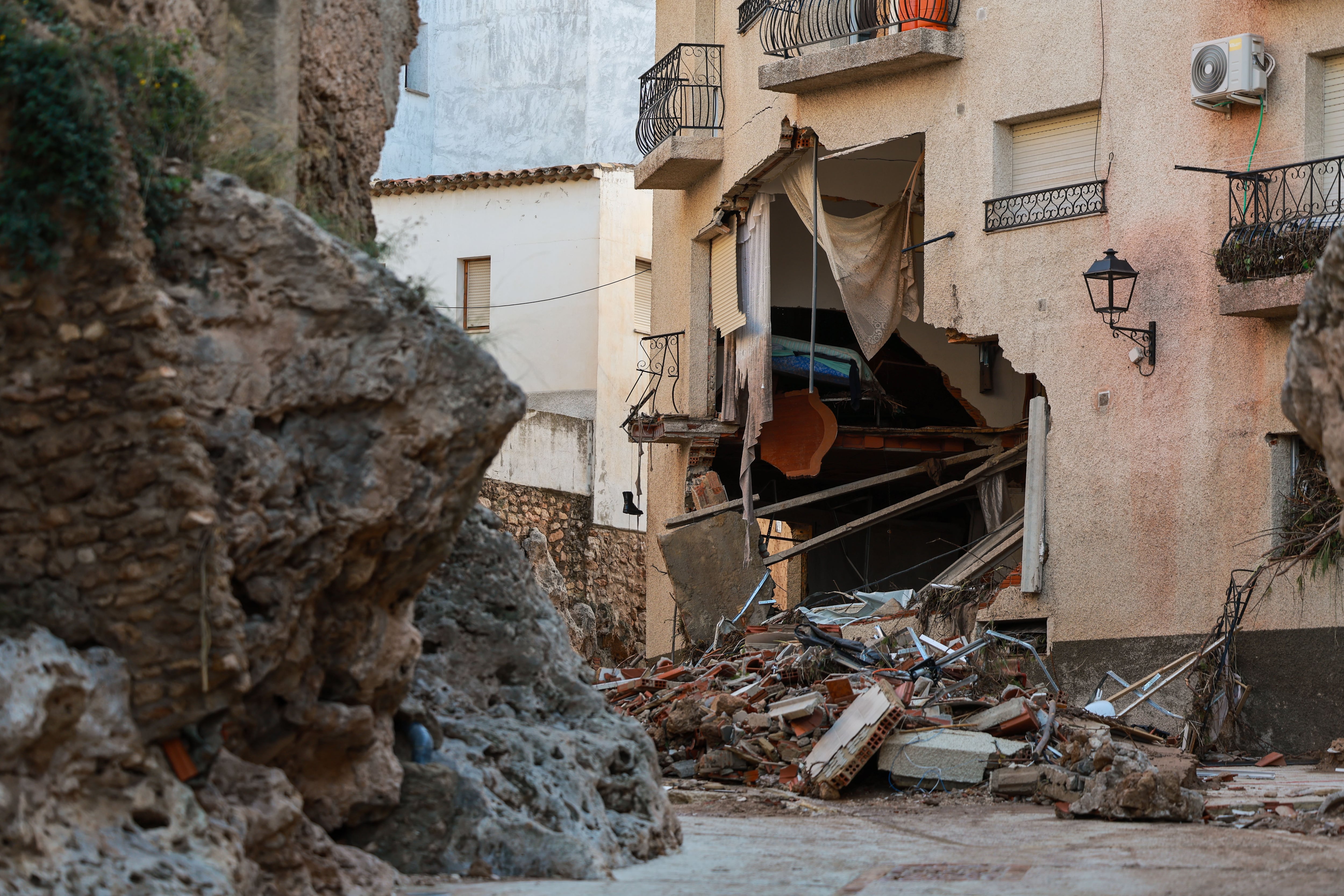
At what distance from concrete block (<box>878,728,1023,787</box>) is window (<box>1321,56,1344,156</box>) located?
19.2 feet

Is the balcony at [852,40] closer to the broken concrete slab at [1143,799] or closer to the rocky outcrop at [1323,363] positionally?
the broken concrete slab at [1143,799]

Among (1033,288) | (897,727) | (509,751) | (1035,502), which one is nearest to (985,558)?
(1035,502)

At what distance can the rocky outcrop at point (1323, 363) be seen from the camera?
258 inches

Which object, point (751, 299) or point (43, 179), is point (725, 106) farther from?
point (43, 179)

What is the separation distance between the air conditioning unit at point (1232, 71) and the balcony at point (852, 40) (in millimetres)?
2778

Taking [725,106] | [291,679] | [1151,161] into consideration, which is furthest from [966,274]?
[291,679]

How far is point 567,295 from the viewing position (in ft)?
88.6

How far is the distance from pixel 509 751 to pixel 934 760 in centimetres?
474

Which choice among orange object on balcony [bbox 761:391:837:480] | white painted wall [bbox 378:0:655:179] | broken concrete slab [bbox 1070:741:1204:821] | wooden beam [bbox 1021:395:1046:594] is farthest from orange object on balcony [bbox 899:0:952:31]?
white painted wall [bbox 378:0:655:179]

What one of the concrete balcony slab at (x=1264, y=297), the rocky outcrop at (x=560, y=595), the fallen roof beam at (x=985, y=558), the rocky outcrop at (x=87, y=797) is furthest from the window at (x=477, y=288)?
the rocky outcrop at (x=87, y=797)

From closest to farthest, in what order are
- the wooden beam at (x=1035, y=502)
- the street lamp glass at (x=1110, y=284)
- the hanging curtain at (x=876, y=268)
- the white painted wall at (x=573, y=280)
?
1. the street lamp glass at (x=1110, y=284)
2. the wooden beam at (x=1035, y=502)
3. the hanging curtain at (x=876, y=268)
4. the white painted wall at (x=573, y=280)

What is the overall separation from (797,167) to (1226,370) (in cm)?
590

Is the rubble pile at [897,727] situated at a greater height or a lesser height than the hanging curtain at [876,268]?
lesser

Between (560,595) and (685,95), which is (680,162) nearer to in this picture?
(685,95)
